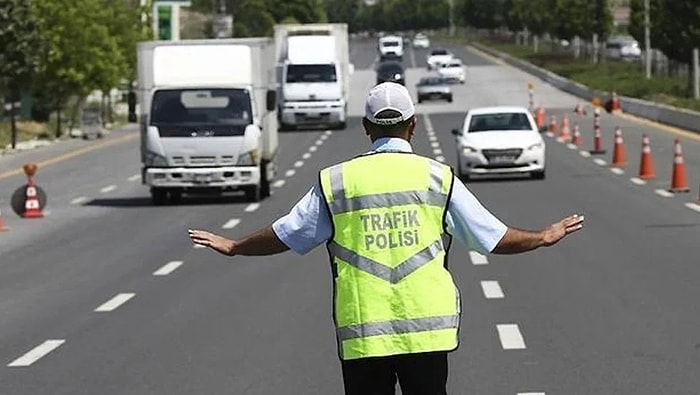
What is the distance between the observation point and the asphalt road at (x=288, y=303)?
11.2 meters

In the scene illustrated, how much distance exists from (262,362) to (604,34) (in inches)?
3435

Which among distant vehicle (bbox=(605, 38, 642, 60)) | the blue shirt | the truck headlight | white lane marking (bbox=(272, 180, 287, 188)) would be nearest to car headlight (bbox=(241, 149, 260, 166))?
the truck headlight

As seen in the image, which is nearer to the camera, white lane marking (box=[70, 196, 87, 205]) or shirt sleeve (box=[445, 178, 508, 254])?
shirt sleeve (box=[445, 178, 508, 254])

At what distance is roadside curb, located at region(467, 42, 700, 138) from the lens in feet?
161

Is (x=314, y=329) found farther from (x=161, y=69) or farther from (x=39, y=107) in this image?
(x=39, y=107)

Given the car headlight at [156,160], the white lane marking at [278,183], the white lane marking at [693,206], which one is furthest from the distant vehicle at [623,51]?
the white lane marking at [693,206]

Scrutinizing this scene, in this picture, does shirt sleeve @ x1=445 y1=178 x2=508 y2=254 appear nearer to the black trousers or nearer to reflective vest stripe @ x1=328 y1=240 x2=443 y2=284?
reflective vest stripe @ x1=328 y1=240 x2=443 y2=284

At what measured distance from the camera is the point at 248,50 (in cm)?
2930

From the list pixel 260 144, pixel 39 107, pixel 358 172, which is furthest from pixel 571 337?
pixel 39 107

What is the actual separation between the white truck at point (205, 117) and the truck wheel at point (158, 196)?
2 centimetres

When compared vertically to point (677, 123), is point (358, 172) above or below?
above

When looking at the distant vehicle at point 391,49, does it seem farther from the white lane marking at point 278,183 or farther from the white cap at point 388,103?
the white cap at point 388,103

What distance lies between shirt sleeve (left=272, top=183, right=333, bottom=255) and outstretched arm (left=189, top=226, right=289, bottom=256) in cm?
5

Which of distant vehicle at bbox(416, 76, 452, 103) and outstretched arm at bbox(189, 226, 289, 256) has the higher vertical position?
outstretched arm at bbox(189, 226, 289, 256)
